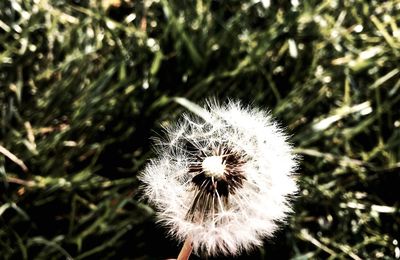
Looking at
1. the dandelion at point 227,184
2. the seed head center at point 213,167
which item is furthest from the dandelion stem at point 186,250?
the seed head center at point 213,167

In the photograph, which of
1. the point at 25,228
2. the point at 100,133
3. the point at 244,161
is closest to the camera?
the point at 244,161

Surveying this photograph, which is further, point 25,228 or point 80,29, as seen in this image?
point 80,29

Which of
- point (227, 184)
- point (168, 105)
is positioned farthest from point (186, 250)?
point (168, 105)

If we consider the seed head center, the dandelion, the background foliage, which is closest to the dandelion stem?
the dandelion

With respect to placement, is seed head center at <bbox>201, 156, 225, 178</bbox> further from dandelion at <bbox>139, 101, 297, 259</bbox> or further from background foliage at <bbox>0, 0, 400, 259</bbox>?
background foliage at <bbox>0, 0, 400, 259</bbox>

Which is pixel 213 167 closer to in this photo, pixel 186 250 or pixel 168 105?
pixel 186 250

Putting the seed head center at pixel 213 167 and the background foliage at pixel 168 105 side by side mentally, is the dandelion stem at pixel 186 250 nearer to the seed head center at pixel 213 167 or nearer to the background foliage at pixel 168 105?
the seed head center at pixel 213 167

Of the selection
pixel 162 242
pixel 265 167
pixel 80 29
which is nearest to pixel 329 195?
pixel 162 242

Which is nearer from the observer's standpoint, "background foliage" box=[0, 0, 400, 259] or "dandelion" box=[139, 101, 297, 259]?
"dandelion" box=[139, 101, 297, 259]

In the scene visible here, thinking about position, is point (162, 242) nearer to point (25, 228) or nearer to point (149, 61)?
point (25, 228)
